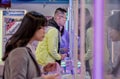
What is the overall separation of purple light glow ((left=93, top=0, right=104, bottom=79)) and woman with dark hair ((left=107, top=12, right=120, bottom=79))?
9cm

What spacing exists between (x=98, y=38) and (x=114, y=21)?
0.17 meters

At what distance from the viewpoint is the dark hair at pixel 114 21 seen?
3.37 ft

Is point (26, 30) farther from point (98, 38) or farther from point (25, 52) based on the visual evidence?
point (98, 38)

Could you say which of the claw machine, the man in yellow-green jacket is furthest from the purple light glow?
the claw machine

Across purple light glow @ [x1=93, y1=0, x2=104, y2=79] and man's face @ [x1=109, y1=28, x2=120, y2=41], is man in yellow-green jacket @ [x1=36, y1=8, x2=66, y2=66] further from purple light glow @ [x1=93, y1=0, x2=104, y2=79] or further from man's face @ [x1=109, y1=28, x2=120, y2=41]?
man's face @ [x1=109, y1=28, x2=120, y2=41]

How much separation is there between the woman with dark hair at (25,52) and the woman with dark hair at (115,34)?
90 cm

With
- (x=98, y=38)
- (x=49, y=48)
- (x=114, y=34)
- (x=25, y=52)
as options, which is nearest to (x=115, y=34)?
(x=114, y=34)

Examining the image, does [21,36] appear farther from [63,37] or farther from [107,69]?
[63,37]

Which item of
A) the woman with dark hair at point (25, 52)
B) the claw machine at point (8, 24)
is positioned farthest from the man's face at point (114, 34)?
the claw machine at point (8, 24)

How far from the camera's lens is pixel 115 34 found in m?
1.04

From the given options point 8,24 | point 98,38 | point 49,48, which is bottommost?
point 49,48

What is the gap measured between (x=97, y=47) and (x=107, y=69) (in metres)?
0.11

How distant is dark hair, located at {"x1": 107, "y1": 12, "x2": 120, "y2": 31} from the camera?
1026mm

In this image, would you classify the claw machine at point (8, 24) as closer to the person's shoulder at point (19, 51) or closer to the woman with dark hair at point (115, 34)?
the person's shoulder at point (19, 51)
